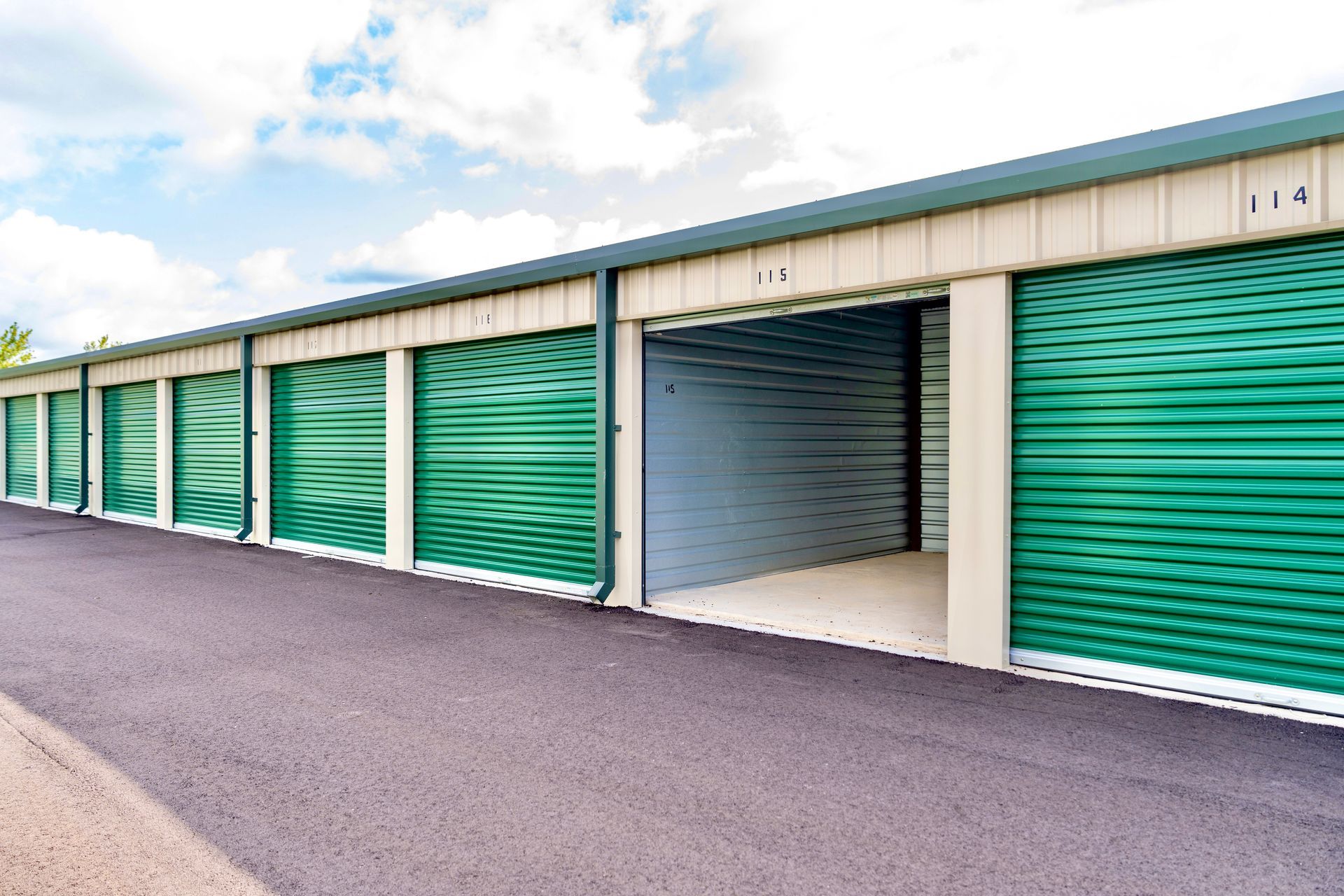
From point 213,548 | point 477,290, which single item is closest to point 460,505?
point 477,290

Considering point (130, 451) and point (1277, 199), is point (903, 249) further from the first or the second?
point (130, 451)

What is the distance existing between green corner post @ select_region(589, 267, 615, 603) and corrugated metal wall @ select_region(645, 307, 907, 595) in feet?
1.23

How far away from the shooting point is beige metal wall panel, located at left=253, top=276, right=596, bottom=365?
855cm

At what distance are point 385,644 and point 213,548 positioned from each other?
770cm

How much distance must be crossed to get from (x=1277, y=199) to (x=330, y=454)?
11155 millimetres

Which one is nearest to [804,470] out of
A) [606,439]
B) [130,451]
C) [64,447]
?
[606,439]

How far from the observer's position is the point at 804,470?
10359mm

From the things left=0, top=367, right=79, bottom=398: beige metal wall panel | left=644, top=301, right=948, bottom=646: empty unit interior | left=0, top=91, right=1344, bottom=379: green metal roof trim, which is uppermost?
left=0, top=91, right=1344, bottom=379: green metal roof trim

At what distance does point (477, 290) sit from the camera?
931cm

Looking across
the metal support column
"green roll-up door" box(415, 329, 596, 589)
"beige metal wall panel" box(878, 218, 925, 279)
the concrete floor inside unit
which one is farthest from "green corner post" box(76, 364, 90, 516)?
"beige metal wall panel" box(878, 218, 925, 279)

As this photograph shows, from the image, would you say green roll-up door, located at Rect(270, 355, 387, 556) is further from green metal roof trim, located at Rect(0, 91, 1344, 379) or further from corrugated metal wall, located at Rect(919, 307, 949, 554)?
corrugated metal wall, located at Rect(919, 307, 949, 554)

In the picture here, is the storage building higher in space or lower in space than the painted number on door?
lower

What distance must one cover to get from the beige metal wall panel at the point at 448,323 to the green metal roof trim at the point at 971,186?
164 mm

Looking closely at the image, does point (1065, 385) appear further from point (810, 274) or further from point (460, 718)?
point (460, 718)
